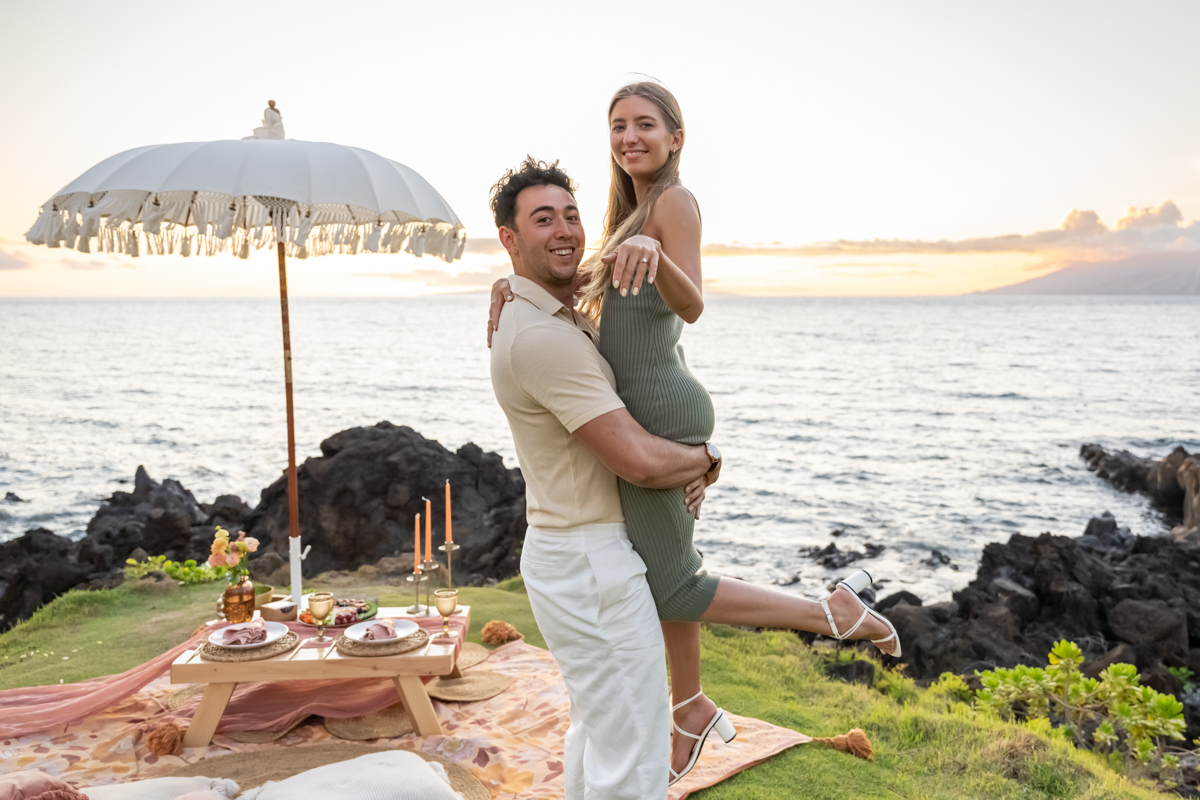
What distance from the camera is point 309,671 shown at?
444cm

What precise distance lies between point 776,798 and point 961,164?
35.3m

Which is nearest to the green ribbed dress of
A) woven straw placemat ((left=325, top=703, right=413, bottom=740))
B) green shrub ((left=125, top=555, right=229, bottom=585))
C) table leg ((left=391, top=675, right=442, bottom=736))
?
table leg ((left=391, top=675, right=442, bottom=736))

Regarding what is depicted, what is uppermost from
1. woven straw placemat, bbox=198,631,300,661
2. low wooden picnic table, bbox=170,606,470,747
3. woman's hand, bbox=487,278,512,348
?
woman's hand, bbox=487,278,512,348

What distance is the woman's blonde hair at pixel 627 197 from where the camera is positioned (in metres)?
2.80

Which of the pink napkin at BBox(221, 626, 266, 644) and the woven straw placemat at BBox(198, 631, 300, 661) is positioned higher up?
the pink napkin at BBox(221, 626, 266, 644)

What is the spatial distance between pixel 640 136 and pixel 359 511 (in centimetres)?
1036

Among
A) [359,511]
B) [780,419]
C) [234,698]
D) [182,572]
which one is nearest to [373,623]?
[234,698]

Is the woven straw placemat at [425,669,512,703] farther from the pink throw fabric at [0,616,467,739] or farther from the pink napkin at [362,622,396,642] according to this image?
the pink napkin at [362,622,396,642]

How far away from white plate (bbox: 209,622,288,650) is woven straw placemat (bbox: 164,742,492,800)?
0.61m

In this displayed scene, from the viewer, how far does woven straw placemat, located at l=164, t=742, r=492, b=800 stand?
4.03 m

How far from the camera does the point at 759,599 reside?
8.91ft

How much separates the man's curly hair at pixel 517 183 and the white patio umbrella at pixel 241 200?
7.12ft

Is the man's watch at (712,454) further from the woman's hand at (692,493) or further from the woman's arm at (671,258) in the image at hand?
the woman's arm at (671,258)

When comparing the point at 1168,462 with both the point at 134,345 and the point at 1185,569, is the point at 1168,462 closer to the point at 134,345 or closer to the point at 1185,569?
the point at 1185,569
